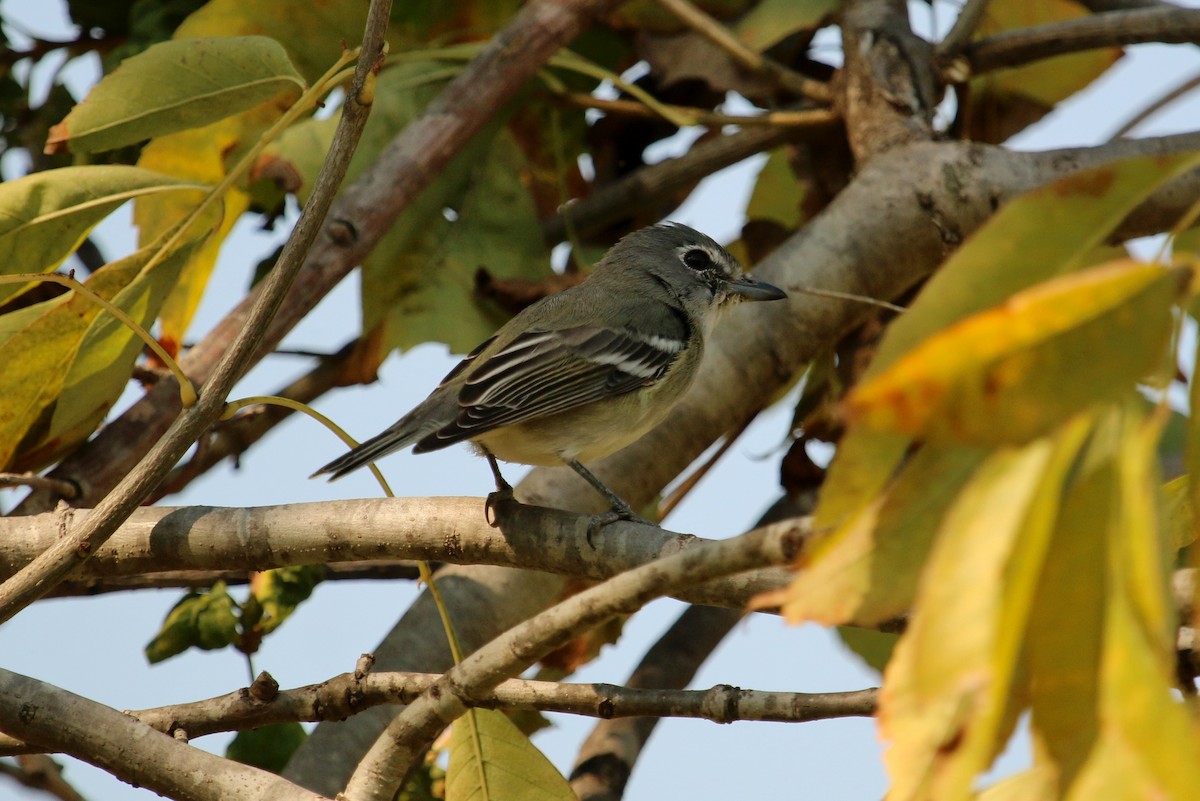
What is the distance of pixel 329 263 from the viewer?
357 centimetres

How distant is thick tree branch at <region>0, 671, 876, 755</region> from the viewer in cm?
203

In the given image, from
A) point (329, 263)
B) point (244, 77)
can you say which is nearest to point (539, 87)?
point (329, 263)

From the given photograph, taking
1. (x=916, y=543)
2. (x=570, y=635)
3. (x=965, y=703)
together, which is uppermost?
(x=570, y=635)

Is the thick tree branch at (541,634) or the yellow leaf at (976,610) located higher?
the thick tree branch at (541,634)

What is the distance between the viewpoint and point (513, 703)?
2260 mm

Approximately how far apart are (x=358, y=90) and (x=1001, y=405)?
4.60 ft

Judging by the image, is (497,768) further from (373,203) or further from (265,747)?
(373,203)

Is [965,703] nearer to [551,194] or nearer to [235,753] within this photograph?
[235,753]


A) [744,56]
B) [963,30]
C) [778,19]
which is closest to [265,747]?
[744,56]

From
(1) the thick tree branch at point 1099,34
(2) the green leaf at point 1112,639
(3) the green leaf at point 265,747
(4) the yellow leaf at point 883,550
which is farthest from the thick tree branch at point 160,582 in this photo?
(1) the thick tree branch at point 1099,34

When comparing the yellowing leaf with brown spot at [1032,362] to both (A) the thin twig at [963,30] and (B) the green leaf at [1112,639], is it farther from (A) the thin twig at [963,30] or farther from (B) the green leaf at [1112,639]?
(A) the thin twig at [963,30]

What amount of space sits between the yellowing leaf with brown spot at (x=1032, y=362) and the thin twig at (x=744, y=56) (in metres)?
3.48

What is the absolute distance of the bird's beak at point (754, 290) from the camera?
393cm

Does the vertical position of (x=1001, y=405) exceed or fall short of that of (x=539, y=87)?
it falls short
